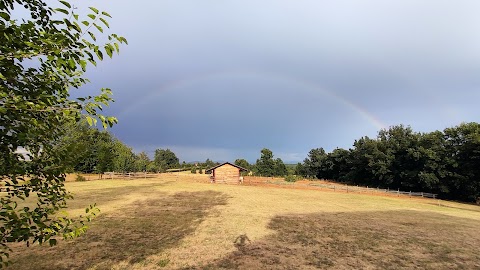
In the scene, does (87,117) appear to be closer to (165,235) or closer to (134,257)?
(134,257)

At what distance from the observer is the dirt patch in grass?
11.9 m

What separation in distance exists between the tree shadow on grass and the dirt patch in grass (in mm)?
3833

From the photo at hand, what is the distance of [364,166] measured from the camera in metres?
73.6

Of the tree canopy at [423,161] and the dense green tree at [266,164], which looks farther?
the dense green tree at [266,164]

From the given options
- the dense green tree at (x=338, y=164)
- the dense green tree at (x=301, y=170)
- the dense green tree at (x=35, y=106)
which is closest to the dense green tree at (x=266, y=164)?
the dense green tree at (x=301, y=170)

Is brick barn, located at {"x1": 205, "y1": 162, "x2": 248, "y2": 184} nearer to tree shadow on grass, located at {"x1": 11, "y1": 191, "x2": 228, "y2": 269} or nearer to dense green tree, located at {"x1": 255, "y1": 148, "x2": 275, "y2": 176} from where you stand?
tree shadow on grass, located at {"x1": 11, "y1": 191, "x2": 228, "y2": 269}

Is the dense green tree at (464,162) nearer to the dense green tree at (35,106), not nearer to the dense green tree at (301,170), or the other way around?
the dense green tree at (301,170)

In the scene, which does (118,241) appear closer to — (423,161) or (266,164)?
(423,161)

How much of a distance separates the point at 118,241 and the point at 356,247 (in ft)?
41.1

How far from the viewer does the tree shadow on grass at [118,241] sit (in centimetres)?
1127

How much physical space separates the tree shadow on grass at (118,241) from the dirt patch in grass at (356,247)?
3833 mm

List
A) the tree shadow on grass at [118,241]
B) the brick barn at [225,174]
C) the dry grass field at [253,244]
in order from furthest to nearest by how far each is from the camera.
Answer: the brick barn at [225,174] → the dry grass field at [253,244] → the tree shadow on grass at [118,241]

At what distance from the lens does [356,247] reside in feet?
47.5

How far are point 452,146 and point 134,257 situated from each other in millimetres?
61027
